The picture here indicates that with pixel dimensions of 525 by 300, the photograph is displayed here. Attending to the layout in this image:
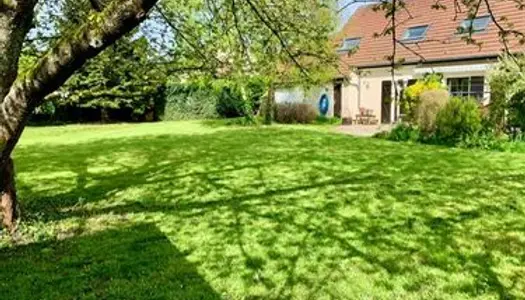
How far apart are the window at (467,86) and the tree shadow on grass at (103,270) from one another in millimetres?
22453

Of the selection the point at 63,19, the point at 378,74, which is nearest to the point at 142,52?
the point at 63,19

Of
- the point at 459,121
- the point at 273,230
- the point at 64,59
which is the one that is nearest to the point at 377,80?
the point at 459,121

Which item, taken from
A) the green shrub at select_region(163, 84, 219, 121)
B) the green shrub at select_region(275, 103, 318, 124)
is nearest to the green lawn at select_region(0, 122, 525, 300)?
the green shrub at select_region(275, 103, 318, 124)

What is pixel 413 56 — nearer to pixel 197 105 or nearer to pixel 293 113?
pixel 293 113

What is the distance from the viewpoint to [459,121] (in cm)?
1992

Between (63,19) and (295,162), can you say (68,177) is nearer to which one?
(63,19)

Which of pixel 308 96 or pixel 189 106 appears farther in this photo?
pixel 189 106

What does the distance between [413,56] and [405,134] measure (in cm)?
948

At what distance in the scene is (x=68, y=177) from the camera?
13844 mm

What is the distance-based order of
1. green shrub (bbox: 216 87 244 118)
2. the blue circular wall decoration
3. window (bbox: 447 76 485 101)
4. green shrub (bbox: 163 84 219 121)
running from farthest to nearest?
1. green shrub (bbox: 163 84 219 121)
2. the blue circular wall decoration
3. green shrub (bbox: 216 87 244 118)
4. window (bbox: 447 76 485 101)

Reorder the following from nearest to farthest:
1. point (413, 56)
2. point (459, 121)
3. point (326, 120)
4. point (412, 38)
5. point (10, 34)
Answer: point (10, 34) → point (459, 121) → point (413, 56) → point (412, 38) → point (326, 120)

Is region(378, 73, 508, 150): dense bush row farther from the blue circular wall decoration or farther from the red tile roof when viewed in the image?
the blue circular wall decoration

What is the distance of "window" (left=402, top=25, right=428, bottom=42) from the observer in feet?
101

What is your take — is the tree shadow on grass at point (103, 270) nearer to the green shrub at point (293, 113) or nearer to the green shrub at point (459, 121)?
the green shrub at point (459, 121)
